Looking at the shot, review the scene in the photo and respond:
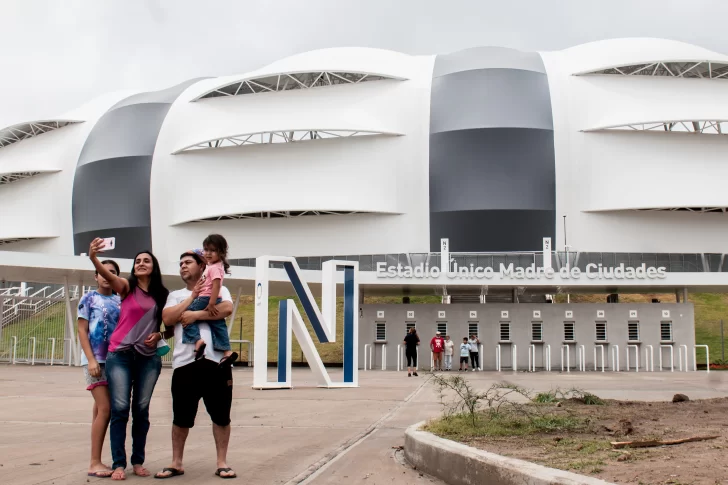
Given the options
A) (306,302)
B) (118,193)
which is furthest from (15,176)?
(306,302)

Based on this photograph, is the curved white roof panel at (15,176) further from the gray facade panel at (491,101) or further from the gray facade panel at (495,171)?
the gray facade panel at (495,171)

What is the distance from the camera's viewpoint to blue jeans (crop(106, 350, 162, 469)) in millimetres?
6199

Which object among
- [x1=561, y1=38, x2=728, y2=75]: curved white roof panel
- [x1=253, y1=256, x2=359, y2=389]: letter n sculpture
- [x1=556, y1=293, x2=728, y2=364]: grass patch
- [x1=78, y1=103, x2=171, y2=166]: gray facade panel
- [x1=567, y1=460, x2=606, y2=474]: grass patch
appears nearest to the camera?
[x1=567, y1=460, x2=606, y2=474]: grass patch

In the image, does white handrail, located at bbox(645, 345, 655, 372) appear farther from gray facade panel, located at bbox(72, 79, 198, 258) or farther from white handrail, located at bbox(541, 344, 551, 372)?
gray facade panel, located at bbox(72, 79, 198, 258)

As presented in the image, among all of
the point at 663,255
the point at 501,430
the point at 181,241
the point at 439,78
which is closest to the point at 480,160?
the point at 439,78

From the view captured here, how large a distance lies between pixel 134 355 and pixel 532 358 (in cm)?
2402

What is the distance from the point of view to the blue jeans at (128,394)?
6199 millimetres

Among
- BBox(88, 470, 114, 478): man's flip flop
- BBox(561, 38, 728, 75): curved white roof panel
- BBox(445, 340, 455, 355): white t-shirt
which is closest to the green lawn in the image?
BBox(445, 340, 455, 355): white t-shirt

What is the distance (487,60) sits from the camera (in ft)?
125

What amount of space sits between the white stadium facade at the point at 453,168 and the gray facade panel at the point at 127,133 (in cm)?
20

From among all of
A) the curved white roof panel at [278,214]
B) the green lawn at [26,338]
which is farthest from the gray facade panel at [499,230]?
the green lawn at [26,338]

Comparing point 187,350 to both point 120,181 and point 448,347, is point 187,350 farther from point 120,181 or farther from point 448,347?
point 120,181

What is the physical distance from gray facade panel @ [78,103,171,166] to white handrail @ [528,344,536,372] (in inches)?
890

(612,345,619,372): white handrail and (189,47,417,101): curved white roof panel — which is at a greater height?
(189,47,417,101): curved white roof panel
